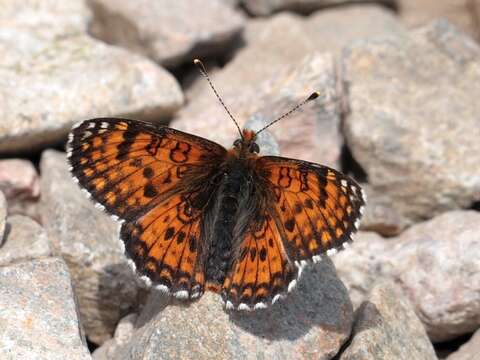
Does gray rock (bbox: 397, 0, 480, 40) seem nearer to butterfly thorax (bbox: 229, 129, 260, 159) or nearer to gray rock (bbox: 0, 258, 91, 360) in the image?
butterfly thorax (bbox: 229, 129, 260, 159)

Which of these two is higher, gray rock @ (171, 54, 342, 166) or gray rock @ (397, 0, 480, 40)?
gray rock @ (171, 54, 342, 166)

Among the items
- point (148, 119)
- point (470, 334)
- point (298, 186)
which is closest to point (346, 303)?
point (298, 186)

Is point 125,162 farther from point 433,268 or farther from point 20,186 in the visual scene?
point 433,268

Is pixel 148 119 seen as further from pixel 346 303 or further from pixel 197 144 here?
pixel 346 303

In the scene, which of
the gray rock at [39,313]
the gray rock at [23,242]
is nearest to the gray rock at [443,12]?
the gray rock at [23,242]

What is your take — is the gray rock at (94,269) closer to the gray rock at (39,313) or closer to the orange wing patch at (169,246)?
the gray rock at (39,313)

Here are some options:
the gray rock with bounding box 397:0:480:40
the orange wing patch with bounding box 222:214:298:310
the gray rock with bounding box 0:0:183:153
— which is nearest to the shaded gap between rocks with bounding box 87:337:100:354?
the orange wing patch with bounding box 222:214:298:310
